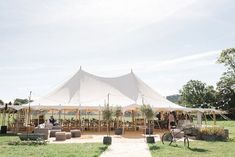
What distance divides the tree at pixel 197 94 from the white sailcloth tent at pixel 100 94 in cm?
3924

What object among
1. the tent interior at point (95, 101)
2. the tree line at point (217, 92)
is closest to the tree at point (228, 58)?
the tree line at point (217, 92)

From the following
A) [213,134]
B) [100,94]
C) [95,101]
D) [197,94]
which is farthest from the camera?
[197,94]

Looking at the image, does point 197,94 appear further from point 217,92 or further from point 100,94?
point 100,94

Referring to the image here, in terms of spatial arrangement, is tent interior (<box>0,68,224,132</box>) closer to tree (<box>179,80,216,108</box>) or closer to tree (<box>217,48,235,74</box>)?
tree (<box>217,48,235,74</box>)

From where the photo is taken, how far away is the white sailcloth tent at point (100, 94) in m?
22.3

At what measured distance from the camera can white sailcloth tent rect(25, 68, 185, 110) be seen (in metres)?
22.3

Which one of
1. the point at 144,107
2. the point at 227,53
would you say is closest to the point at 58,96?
the point at 144,107

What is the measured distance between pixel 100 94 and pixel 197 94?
49242mm

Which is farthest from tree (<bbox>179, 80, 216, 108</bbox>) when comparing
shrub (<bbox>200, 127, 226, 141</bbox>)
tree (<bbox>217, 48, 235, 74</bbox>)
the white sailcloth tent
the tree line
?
shrub (<bbox>200, 127, 226, 141</bbox>)

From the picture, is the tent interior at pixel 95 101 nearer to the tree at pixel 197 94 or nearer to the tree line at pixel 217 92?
the tree line at pixel 217 92

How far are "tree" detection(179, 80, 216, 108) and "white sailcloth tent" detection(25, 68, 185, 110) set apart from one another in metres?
39.2

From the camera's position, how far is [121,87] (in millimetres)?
24969

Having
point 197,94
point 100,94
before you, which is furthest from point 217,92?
point 100,94

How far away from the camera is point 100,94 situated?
79.2ft
